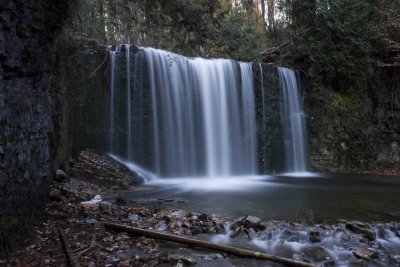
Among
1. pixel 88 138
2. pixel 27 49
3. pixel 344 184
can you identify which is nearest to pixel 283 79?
pixel 344 184

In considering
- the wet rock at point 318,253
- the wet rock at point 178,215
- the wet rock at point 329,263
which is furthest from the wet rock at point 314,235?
the wet rock at point 178,215

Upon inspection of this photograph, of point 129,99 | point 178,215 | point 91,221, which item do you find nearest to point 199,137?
point 129,99

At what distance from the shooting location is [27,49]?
4.73 m

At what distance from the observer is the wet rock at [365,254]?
182 inches

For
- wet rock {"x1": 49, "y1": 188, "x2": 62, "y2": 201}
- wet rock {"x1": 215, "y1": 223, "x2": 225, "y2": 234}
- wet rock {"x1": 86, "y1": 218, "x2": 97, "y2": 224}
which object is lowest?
wet rock {"x1": 215, "y1": 223, "x2": 225, "y2": 234}

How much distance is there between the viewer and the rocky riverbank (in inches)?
171

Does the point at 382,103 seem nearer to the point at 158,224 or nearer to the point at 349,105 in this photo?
the point at 349,105

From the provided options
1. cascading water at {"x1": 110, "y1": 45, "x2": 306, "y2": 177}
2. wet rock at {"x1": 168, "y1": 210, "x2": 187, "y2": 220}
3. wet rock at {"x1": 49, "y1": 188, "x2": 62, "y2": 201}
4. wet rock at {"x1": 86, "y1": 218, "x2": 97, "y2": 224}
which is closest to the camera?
wet rock at {"x1": 86, "y1": 218, "x2": 97, "y2": 224}

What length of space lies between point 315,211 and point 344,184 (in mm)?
4139

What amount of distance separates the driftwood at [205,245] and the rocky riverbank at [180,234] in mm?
72

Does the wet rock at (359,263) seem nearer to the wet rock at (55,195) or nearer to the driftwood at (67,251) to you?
the driftwood at (67,251)

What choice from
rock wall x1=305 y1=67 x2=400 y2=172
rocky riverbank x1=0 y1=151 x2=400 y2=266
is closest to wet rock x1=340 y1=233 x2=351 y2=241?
rocky riverbank x1=0 y1=151 x2=400 y2=266

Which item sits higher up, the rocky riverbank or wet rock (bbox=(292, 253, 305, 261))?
the rocky riverbank

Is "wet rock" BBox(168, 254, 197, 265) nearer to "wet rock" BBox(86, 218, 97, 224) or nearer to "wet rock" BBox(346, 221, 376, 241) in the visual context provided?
"wet rock" BBox(86, 218, 97, 224)
